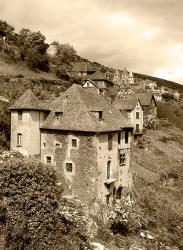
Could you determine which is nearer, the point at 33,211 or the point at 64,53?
the point at 33,211

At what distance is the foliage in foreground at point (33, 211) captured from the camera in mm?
29439

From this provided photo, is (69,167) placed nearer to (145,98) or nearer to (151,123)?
(151,123)

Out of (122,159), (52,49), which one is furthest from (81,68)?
(122,159)

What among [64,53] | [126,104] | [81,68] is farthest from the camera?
[64,53]

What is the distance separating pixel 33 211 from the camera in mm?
30156

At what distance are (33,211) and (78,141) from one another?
12.7 metres

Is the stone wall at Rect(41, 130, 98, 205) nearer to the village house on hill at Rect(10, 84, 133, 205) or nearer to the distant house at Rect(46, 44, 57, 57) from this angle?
the village house on hill at Rect(10, 84, 133, 205)

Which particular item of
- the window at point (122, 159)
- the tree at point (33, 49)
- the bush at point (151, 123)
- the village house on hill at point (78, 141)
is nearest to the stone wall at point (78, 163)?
the village house on hill at point (78, 141)

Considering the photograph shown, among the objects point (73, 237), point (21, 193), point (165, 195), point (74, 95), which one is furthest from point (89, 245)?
point (165, 195)

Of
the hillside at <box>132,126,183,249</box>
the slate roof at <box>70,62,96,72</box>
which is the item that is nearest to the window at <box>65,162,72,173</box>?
the hillside at <box>132,126,183,249</box>

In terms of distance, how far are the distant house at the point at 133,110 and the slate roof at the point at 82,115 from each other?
2822 centimetres

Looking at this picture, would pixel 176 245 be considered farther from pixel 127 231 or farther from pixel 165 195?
pixel 165 195

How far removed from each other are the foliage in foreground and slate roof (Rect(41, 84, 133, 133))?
29.4 ft

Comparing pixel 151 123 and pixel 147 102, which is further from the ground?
pixel 147 102
